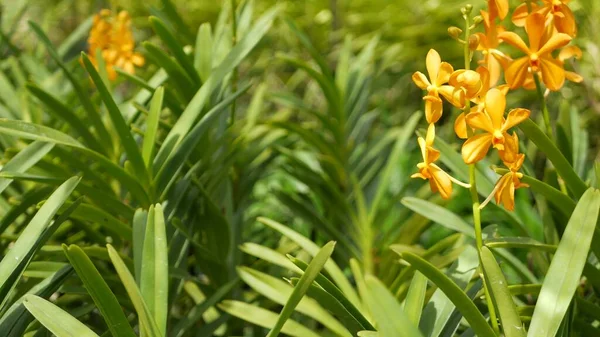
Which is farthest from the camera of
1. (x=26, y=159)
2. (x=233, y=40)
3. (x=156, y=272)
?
(x=233, y=40)

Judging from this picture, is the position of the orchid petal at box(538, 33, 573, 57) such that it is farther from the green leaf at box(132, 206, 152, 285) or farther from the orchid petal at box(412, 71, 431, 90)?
the green leaf at box(132, 206, 152, 285)

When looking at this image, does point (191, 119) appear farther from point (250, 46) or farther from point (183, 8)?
point (183, 8)

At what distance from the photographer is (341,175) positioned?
3.59 feet

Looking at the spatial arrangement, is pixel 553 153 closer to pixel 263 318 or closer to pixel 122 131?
pixel 263 318

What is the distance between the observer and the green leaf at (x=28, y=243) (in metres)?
0.56

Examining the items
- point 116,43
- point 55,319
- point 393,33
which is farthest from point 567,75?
point 393,33

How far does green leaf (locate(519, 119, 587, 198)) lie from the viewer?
0.53m

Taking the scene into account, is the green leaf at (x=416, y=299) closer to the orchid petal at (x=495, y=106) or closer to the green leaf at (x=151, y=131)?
the orchid petal at (x=495, y=106)

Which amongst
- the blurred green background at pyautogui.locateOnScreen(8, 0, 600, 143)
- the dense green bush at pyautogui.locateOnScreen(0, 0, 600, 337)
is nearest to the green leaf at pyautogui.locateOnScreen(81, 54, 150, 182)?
the dense green bush at pyautogui.locateOnScreen(0, 0, 600, 337)

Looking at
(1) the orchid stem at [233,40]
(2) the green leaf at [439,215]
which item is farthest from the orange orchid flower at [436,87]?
(1) the orchid stem at [233,40]

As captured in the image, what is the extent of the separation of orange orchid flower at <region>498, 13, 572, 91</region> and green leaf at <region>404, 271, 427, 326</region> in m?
0.18

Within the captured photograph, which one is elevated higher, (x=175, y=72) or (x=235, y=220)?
(x=175, y=72)

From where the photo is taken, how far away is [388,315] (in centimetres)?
45

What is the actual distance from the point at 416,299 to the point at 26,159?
40 cm
